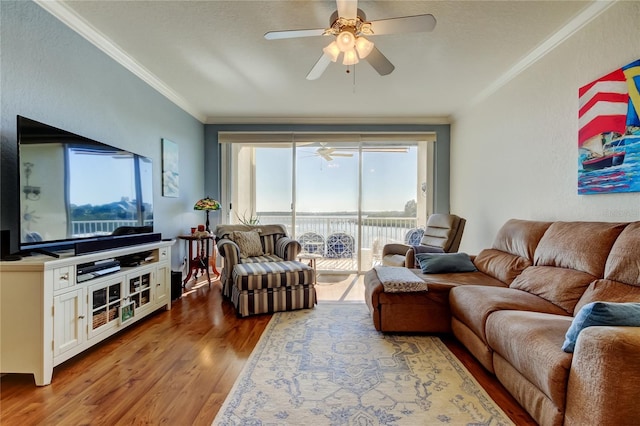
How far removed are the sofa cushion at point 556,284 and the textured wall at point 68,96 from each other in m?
3.33

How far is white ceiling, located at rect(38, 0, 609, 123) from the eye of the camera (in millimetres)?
2211

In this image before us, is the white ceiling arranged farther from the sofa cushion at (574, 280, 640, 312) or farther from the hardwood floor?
the hardwood floor

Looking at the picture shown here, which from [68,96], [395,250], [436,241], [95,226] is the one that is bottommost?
[395,250]

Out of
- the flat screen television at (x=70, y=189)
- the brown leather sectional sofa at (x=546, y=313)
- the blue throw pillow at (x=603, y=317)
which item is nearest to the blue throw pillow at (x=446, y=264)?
the brown leather sectional sofa at (x=546, y=313)

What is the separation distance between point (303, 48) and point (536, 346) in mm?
2735

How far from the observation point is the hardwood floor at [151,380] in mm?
1560

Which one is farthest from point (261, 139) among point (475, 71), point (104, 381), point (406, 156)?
point (104, 381)

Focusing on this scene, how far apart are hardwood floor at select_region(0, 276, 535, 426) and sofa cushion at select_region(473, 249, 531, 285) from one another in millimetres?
702

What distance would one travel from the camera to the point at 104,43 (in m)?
2.64

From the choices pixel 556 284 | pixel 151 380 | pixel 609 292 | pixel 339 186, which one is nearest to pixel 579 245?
pixel 556 284

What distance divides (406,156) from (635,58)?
3372 millimetres

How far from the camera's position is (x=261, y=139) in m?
4.98

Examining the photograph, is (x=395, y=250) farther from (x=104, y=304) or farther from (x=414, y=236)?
(x=104, y=304)

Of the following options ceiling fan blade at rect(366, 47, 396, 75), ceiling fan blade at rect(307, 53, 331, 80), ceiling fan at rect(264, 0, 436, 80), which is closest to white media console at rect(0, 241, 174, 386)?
ceiling fan at rect(264, 0, 436, 80)
